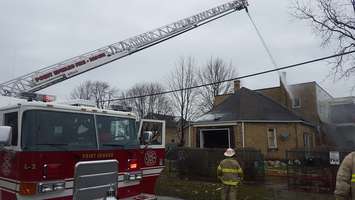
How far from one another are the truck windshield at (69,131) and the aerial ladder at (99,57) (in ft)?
10.8

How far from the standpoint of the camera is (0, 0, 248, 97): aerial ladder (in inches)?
438

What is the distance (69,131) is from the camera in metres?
6.02

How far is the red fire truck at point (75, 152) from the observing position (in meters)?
5.26

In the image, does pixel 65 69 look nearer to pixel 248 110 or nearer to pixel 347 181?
pixel 347 181

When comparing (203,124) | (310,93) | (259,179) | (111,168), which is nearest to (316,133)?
(310,93)

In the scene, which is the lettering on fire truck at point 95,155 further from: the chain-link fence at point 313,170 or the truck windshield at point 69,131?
the chain-link fence at point 313,170

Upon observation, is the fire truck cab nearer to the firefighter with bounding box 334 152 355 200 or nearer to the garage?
the firefighter with bounding box 334 152 355 200

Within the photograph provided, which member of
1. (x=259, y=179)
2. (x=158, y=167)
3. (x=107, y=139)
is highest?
(x=107, y=139)

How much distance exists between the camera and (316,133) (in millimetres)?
29156

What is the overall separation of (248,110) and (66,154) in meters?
19.0

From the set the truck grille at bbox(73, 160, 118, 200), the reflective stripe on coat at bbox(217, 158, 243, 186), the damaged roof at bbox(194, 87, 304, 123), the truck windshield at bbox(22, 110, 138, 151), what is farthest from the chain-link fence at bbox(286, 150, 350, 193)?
the truck grille at bbox(73, 160, 118, 200)

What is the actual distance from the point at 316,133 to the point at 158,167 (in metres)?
24.6

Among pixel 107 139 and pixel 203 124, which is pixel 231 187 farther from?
pixel 203 124

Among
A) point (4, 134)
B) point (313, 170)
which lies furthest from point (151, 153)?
point (313, 170)
